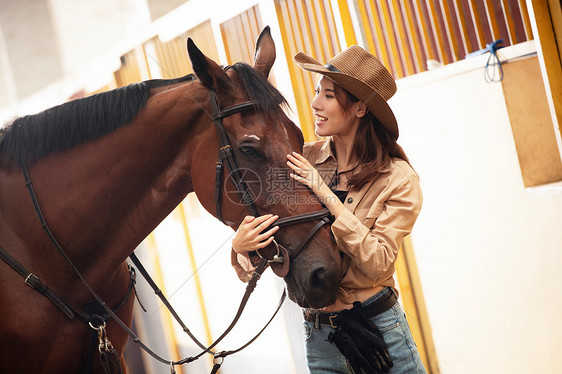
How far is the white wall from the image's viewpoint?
2.34 meters

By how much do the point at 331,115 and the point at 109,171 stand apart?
73 centimetres

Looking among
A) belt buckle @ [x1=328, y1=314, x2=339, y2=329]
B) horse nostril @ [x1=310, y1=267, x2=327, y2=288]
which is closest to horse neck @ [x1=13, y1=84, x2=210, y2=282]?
horse nostril @ [x1=310, y1=267, x2=327, y2=288]

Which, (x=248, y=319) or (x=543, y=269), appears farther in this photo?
(x=248, y=319)

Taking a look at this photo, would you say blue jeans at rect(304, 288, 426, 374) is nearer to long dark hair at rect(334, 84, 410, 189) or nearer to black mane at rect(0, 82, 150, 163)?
long dark hair at rect(334, 84, 410, 189)

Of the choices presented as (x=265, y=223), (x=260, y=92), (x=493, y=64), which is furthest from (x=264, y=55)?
(x=493, y=64)

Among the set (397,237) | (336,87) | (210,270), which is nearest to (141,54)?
(210,270)

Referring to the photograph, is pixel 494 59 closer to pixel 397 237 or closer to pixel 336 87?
pixel 336 87

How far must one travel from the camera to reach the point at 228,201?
4.99 feet

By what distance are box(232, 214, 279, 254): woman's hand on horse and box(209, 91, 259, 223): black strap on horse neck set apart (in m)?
0.06

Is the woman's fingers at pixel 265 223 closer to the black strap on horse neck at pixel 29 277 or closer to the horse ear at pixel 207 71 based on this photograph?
the horse ear at pixel 207 71

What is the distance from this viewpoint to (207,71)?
149cm

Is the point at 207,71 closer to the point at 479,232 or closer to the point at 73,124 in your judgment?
the point at 73,124

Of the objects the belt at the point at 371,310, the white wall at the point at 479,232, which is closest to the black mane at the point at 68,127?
the belt at the point at 371,310

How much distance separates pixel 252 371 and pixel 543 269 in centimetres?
225
